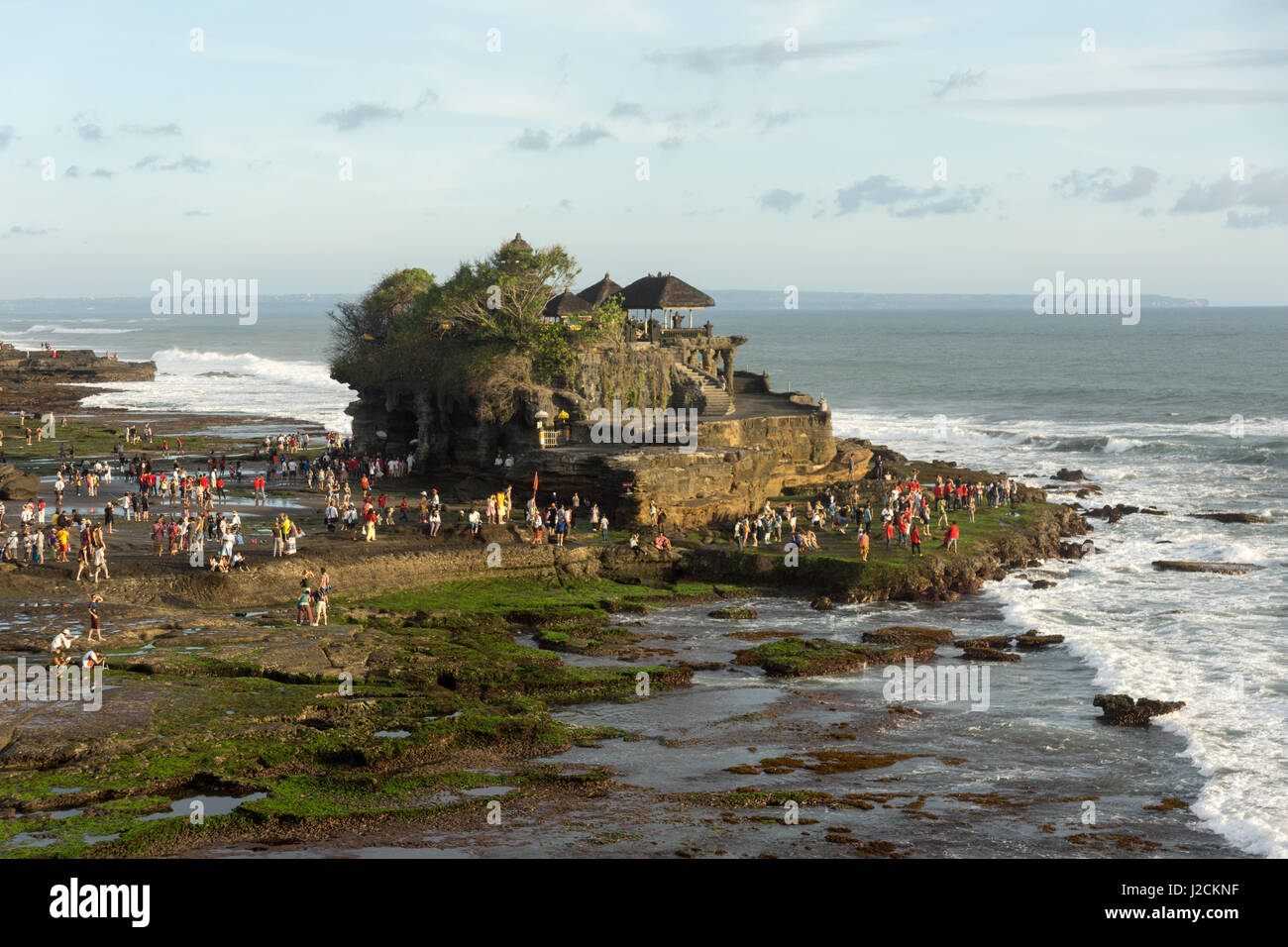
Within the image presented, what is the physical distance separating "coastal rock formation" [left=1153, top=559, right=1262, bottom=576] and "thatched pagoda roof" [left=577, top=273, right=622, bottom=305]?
28165 mm

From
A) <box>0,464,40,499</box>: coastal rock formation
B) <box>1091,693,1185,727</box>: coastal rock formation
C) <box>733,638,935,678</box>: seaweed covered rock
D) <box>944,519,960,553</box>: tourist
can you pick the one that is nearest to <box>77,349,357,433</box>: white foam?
<box>0,464,40,499</box>: coastal rock formation

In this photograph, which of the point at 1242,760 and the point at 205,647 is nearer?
the point at 1242,760

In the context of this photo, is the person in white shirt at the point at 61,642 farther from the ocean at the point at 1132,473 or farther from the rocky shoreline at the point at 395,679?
the ocean at the point at 1132,473

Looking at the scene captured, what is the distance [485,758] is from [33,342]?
191 meters

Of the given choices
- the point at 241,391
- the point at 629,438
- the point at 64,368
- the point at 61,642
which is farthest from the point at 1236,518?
the point at 64,368

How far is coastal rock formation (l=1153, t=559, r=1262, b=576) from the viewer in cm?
3681

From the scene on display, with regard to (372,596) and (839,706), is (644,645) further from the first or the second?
(372,596)

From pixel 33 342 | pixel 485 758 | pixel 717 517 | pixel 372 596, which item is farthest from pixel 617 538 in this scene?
pixel 33 342

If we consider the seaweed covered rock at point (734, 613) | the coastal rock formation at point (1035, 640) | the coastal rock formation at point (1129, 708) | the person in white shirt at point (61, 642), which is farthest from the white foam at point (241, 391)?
the coastal rock formation at point (1129, 708)

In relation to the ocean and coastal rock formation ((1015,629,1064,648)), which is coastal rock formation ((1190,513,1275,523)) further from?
coastal rock formation ((1015,629,1064,648))

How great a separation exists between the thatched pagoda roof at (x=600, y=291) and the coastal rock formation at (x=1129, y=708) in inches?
1416

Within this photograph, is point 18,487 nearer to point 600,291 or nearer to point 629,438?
point 629,438

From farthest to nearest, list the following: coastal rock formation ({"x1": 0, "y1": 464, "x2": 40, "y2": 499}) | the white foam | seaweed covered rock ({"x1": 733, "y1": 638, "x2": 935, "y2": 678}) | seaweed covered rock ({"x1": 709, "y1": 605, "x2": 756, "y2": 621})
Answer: the white foam < coastal rock formation ({"x1": 0, "y1": 464, "x2": 40, "y2": 499}) < seaweed covered rock ({"x1": 709, "y1": 605, "x2": 756, "y2": 621}) < seaweed covered rock ({"x1": 733, "y1": 638, "x2": 935, "y2": 678})
